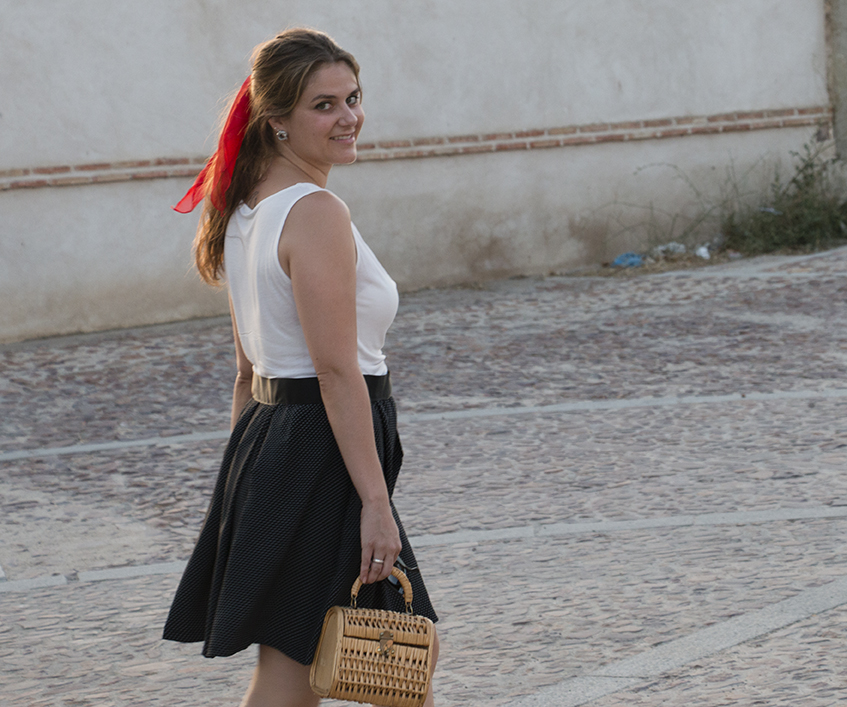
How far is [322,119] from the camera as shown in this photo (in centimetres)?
233

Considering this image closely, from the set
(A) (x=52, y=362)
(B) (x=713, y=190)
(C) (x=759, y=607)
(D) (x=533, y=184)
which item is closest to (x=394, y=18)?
(D) (x=533, y=184)

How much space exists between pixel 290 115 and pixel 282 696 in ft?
3.88

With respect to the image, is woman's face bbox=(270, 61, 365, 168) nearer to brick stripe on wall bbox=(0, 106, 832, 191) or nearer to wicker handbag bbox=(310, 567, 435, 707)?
wicker handbag bbox=(310, 567, 435, 707)

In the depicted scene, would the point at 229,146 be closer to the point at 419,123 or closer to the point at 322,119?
the point at 322,119

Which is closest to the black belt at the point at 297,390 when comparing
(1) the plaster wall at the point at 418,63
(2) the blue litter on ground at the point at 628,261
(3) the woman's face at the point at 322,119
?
(3) the woman's face at the point at 322,119

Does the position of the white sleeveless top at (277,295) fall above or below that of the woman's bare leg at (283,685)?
above

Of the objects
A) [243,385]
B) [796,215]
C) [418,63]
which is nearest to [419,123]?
[418,63]

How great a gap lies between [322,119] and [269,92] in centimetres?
12

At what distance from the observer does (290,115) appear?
2330 mm

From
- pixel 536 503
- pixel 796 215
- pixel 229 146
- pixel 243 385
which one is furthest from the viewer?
pixel 796 215

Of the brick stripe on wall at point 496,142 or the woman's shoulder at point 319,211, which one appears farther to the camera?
the brick stripe on wall at point 496,142

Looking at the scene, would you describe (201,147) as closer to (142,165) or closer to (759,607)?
(142,165)

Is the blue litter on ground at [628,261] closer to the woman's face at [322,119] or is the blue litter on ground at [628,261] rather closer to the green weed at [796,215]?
the green weed at [796,215]

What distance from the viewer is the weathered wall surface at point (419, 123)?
1017cm
